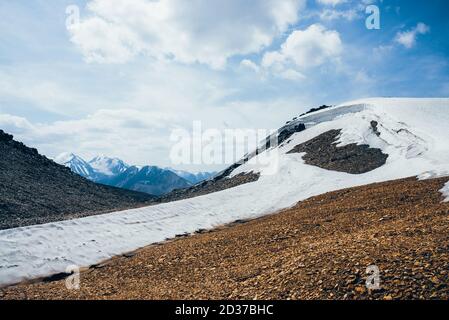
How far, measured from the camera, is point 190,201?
3098 centimetres

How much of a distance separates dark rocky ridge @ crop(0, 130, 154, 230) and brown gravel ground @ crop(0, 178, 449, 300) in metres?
16.9

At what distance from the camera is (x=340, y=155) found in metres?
45.6

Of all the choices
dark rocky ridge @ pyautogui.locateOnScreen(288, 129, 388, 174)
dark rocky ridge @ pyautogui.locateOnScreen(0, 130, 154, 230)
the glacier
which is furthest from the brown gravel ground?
dark rocky ridge @ pyautogui.locateOnScreen(288, 129, 388, 174)

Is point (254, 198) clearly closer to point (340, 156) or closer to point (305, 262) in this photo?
point (340, 156)

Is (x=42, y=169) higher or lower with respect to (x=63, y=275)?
higher

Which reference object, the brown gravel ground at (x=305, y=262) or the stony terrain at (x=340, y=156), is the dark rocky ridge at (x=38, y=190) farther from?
the stony terrain at (x=340, y=156)

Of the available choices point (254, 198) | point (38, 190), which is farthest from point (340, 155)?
point (38, 190)

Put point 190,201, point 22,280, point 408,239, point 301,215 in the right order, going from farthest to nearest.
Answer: point 190,201 < point 301,215 < point 22,280 < point 408,239

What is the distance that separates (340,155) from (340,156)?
0.39 m

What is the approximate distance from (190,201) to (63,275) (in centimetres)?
1611

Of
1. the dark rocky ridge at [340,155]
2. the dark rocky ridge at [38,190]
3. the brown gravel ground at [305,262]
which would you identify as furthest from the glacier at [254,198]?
the dark rocky ridge at [38,190]
